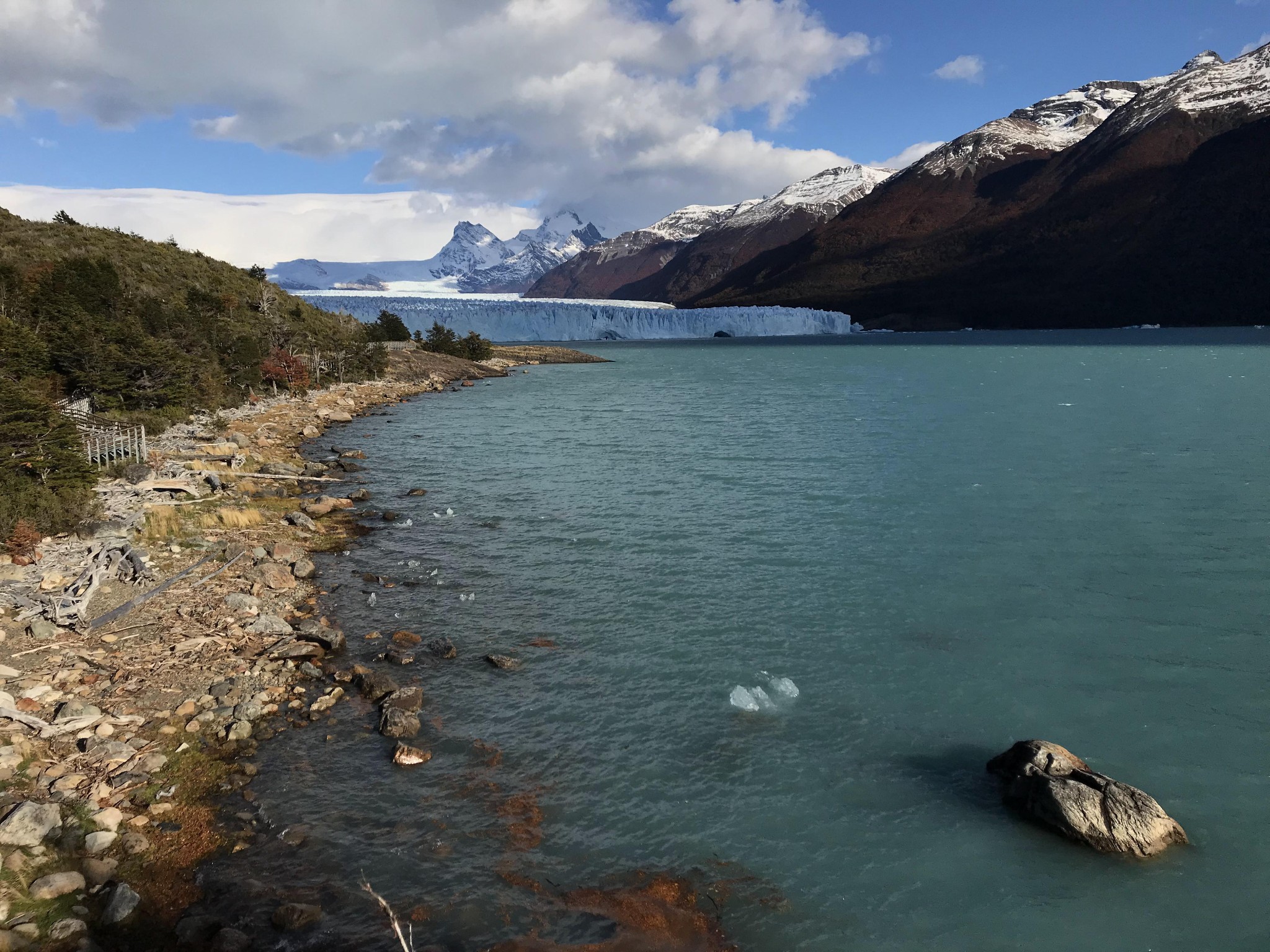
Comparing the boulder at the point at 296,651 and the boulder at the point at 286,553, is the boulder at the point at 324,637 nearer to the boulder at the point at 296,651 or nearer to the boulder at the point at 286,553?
the boulder at the point at 296,651

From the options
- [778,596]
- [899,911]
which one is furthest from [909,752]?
[778,596]

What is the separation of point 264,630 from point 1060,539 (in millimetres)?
14291

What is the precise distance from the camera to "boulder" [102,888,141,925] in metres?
6.07

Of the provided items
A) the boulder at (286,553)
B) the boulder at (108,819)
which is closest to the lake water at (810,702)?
the boulder at (286,553)

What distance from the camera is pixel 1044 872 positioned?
702 centimetres

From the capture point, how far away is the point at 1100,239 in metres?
146

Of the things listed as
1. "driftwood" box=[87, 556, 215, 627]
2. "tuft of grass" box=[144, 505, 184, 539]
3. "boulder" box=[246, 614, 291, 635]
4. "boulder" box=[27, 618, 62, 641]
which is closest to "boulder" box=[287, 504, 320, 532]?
"tuft of grass" box=[144, 505, 184, 539]

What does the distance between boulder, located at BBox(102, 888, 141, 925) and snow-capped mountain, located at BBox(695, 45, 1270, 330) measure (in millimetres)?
146712

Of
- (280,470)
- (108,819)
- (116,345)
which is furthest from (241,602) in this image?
(116,345)

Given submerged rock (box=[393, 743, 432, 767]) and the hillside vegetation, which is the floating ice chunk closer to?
submerged rock (box=[393, 743, 432, 767])

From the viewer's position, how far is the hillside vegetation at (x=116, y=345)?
13.9m

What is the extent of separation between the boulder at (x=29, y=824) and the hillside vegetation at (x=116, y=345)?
7.21 meters

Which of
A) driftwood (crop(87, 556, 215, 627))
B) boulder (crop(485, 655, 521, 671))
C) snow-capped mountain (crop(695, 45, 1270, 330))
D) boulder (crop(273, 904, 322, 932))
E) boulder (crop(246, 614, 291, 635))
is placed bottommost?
boulder (crop(273, 904, 322, 932))

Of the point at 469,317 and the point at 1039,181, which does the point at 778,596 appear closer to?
the point at 469,317
